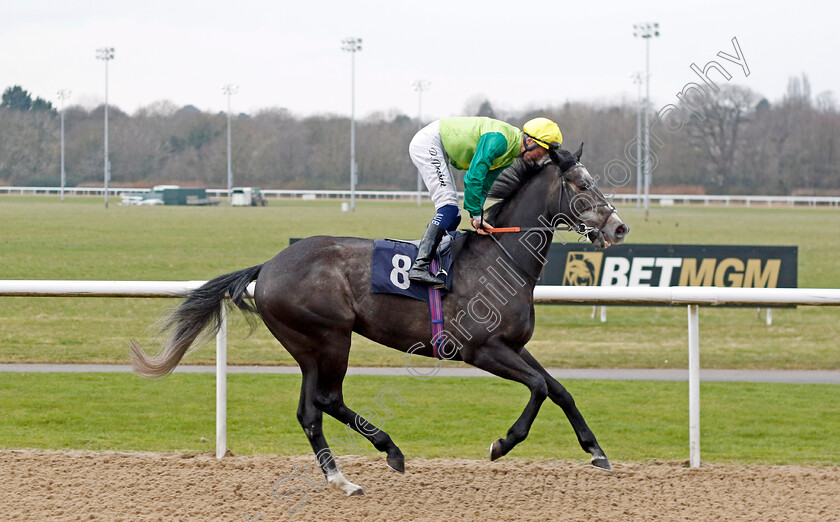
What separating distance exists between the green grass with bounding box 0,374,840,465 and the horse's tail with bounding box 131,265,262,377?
0.80 m

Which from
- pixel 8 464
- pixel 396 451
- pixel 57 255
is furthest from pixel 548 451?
pixel 57 255

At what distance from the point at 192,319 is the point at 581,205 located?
177 centimetres

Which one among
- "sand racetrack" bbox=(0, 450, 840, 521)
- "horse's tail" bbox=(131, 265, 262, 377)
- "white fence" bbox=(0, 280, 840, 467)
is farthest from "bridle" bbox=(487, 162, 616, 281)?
"horse's tail" bbox=(131, 265, 262, 377)

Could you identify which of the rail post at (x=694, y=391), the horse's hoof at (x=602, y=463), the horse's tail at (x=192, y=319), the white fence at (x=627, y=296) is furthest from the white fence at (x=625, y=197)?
the horse's hoof at (x=602, y=463)

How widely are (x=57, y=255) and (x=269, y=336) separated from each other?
10.3m

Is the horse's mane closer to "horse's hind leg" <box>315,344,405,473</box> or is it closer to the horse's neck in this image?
the horse's neck

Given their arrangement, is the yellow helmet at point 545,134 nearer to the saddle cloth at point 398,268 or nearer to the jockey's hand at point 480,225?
the jockey's hand at point 480,225

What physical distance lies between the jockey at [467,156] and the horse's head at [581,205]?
0.39 feet

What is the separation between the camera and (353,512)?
3557 mm

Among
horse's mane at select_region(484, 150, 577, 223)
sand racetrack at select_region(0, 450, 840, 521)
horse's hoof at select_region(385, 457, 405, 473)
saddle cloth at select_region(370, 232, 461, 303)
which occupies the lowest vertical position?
sand racetrack at select_region(0, 450, 840, 521)

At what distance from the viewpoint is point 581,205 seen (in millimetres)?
3838

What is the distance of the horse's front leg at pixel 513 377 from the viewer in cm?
372

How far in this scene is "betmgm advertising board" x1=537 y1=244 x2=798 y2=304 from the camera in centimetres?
955

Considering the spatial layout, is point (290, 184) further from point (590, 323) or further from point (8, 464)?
point (8, 464)
